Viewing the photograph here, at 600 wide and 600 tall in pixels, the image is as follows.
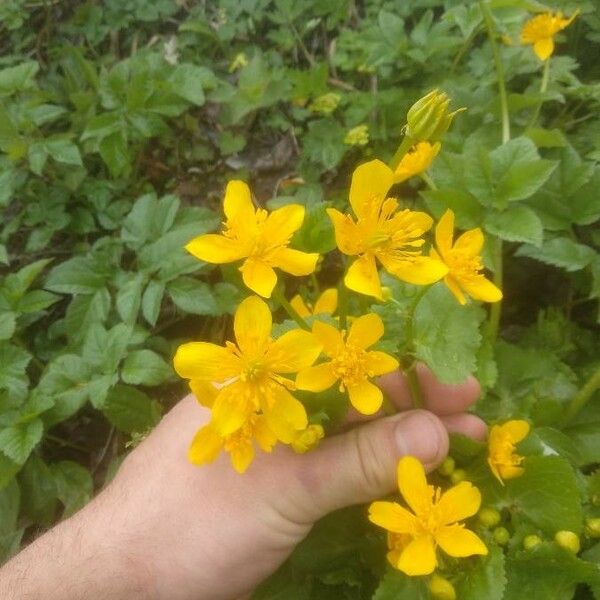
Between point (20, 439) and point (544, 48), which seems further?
point (544, 48)

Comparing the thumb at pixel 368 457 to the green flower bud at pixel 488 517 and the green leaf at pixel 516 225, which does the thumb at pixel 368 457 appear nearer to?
the green flower bud at pixel 488 517

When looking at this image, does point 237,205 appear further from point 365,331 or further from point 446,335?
point 446,335

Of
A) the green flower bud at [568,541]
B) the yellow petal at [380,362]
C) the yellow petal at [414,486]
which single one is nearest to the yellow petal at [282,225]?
the yellow petal at [380,362]

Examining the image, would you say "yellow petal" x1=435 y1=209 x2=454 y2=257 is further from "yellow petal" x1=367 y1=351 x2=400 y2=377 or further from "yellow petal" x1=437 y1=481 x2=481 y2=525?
"yellow petal" x1=437 y1=481 x2=481 y2=525

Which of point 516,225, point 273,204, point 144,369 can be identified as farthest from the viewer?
point 273,204

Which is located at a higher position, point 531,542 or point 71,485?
point 531,542

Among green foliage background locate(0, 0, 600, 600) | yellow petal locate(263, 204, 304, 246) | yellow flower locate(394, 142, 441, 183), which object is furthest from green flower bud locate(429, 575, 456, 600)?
yellow flower locate(394, 142, 441, 183)

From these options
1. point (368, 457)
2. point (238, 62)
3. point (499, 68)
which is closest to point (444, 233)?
point (368, 457)
